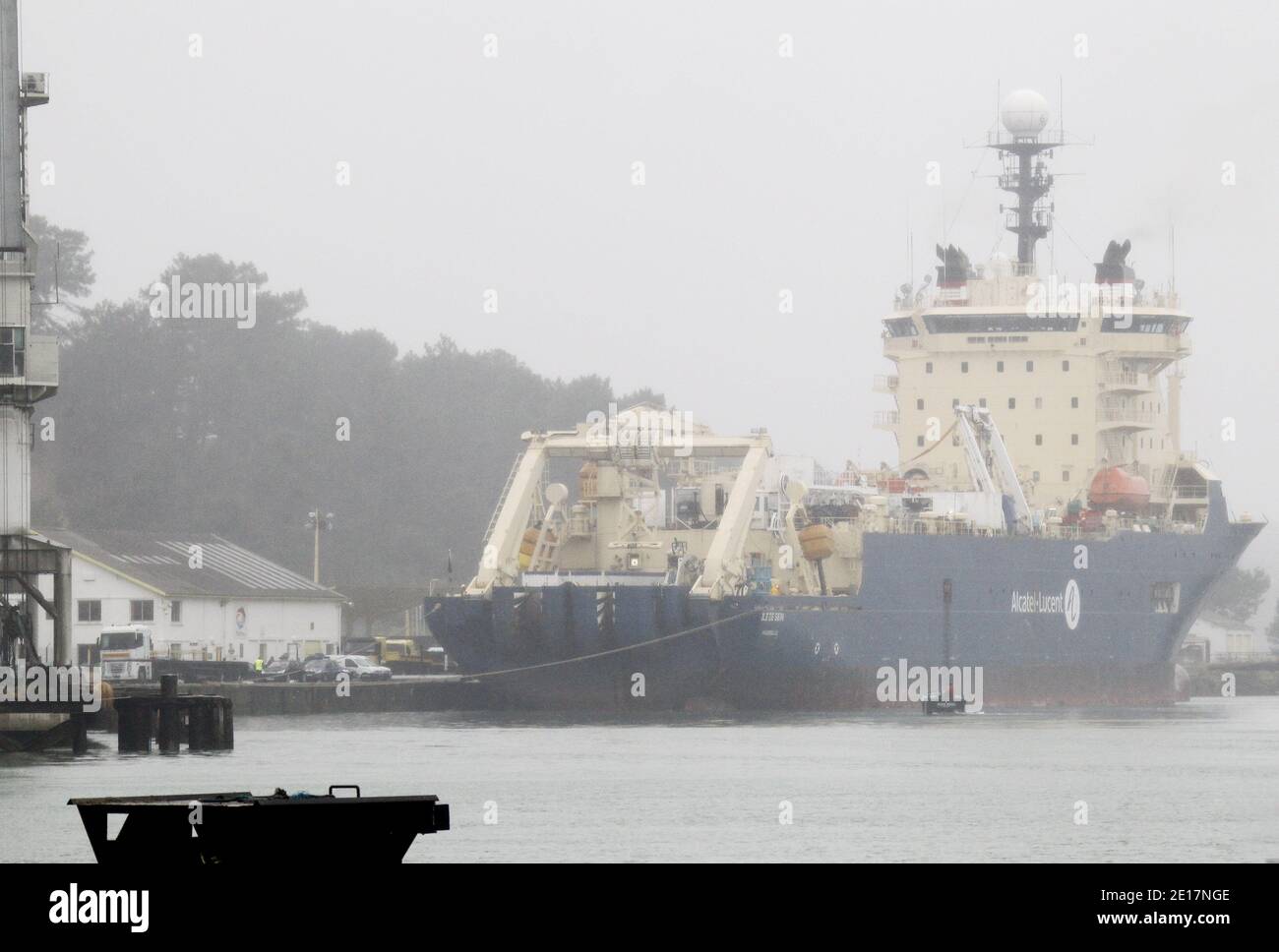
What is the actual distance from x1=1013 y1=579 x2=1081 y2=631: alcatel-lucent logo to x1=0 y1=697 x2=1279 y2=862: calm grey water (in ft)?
36.3

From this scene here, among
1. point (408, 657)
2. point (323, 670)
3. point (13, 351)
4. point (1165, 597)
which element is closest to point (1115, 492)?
point (1165, 597)

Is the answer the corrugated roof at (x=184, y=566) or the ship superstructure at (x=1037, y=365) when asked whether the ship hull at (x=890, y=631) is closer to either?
the ship superstructure at (x=1037, y=365)

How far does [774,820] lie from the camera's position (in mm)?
29672

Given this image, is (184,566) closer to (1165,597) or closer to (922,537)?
(922,537)

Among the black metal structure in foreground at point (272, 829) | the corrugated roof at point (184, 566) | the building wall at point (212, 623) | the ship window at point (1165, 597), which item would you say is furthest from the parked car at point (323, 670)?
the black metal structure in foreground at point (272, 829)

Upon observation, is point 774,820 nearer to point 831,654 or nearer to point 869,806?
point 869,806

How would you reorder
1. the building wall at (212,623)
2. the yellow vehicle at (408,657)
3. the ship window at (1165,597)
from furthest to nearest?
the ship window at (1165,597) < the yellow vehicle at (408,657) < the building wall at (212,623)

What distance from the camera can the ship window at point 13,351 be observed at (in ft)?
125

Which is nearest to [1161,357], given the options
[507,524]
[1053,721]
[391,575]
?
[1053,721]

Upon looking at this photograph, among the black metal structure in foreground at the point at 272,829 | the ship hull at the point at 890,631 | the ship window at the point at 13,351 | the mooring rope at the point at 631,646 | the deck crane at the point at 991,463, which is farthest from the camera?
the deck crane at the point at 991,463

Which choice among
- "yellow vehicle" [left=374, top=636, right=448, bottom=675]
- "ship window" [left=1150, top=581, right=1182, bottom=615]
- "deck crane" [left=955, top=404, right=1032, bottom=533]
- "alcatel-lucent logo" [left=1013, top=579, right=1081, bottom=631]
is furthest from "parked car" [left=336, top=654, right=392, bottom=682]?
"ship window" [left=1150, top=581, right=1182, bottom=615]

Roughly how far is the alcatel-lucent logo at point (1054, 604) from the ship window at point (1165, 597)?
3.91 m

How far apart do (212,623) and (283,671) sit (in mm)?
5321

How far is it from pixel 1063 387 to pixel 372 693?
70.7ft
